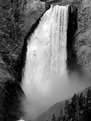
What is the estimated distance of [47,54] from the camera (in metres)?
60.5

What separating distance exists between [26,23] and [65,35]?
352 inches

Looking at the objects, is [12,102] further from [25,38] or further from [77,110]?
[25,38]

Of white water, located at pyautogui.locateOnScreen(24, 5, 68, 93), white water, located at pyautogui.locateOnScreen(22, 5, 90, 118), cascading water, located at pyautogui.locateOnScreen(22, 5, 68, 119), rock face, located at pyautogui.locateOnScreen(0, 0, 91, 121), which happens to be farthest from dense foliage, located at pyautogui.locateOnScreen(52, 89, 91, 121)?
white water, located at pyautogui.locateOnScreen(24, 5, 68, 93)

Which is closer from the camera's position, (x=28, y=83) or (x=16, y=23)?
(x=28, y=83)

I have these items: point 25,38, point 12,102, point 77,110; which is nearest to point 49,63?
point 25,38

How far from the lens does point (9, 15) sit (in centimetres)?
6294

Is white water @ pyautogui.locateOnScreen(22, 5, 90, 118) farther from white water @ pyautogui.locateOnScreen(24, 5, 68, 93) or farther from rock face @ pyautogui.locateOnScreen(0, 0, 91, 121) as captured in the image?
rock face @ pyautogui.locateOnScreen(0, 0, 91, 121)

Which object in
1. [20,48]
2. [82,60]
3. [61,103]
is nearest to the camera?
[61,103]

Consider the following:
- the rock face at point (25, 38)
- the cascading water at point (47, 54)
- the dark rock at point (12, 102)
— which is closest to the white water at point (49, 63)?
the cascading water at point (47, 54)

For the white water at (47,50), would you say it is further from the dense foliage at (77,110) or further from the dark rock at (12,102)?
the dense foliage at (77,110)

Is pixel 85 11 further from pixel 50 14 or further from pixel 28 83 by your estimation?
pixel 28 83

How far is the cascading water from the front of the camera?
58.2m

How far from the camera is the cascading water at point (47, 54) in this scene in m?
58.2

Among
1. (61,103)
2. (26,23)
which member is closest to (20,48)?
(26,23)
